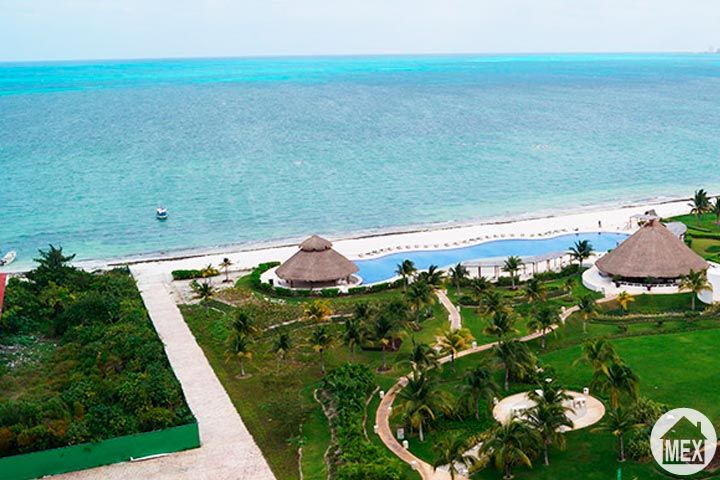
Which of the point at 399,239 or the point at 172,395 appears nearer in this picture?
the point at 172,395

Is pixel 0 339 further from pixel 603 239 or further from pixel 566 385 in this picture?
pixel 603 239

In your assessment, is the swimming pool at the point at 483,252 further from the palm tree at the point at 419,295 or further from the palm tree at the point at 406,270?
the palm tree at the point at 419,295

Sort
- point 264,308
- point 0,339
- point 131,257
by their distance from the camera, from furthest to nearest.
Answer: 1. point 131,257
2. point 264,308
3. point 0,339

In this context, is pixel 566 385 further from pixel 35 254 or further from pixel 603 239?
pixel 35 254

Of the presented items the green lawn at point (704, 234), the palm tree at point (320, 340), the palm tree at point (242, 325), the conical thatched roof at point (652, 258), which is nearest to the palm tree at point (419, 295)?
the palm tree at point (320, 340)

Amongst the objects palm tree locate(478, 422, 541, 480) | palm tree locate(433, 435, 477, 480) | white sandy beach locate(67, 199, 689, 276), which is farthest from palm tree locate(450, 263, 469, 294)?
palm tree locate(433, 435, 477, 480)

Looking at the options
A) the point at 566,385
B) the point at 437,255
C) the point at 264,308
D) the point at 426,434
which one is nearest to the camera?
the point at 426,434

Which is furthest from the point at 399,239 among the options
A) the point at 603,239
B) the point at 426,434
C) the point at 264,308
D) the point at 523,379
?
the point at 426,434
